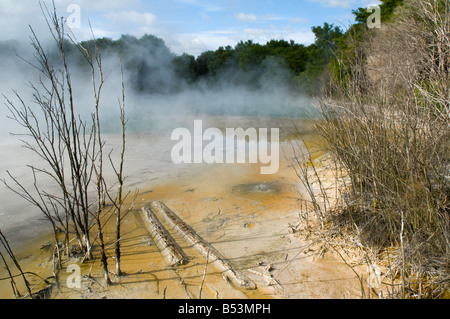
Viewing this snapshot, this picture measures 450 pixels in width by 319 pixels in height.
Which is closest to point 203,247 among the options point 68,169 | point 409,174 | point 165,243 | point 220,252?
point 220,252

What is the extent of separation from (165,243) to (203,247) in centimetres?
40

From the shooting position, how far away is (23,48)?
13125mm

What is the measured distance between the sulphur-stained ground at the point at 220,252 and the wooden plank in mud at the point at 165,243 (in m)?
0.06

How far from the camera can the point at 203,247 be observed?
3301mm

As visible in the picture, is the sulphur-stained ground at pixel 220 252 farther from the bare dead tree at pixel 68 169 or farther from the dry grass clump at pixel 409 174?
the dry grass clump at pixel 409 174

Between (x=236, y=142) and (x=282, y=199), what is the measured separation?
4.10 meters

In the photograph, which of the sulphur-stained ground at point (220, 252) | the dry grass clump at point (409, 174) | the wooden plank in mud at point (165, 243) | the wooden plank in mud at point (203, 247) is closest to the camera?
the dry grass clump at point (409, 174)

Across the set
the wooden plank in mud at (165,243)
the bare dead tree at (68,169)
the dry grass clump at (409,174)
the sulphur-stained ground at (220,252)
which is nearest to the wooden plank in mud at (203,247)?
the sulphur-stained ground at (220,252)

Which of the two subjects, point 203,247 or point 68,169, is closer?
point 203,247

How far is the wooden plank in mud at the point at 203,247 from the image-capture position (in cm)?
280

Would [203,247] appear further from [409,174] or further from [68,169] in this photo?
[68,169]

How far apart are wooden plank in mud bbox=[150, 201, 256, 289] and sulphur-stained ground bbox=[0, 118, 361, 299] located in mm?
52
